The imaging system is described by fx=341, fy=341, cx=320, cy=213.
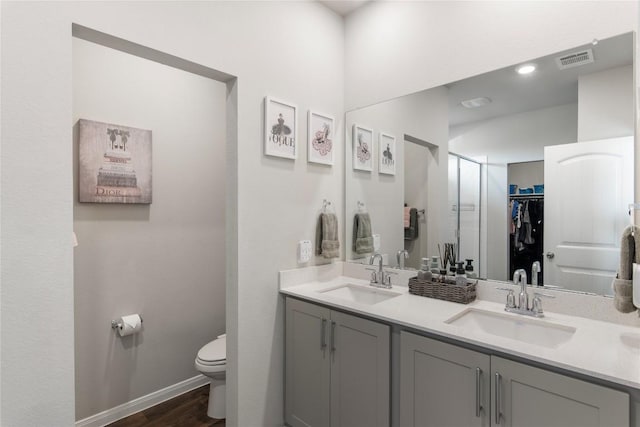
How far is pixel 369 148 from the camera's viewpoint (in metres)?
2.40

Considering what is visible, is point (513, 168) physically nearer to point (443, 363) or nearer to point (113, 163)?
point (443, 363)

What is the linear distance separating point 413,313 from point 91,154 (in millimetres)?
2107

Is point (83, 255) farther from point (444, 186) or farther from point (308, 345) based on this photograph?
point (444, 186)

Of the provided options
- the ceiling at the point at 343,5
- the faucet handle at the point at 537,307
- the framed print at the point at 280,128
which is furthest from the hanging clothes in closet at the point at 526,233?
the ceiling at the point at 343,5

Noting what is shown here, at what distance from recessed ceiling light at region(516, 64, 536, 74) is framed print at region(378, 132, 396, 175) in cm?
79

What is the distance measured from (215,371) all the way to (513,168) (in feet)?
6.90

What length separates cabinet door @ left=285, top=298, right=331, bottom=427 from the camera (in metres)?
1.83

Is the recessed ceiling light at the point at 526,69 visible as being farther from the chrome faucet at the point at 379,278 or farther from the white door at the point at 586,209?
the chrome faucet at the point at 379,278

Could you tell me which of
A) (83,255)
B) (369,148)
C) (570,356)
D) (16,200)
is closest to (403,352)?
(570,356)

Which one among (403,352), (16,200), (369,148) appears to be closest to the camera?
(16,200)

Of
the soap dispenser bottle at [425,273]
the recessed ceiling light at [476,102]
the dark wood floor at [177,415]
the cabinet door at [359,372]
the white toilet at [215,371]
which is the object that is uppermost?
the recessed ceiling light at [476,102]

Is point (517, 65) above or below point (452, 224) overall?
above

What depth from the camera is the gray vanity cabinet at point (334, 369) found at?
1.59 metres

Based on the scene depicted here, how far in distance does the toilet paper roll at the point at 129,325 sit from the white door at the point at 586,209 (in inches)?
95.2
